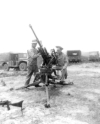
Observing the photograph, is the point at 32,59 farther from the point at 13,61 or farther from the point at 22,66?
the point at 13,61

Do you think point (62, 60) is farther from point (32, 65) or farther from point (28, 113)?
point (28, 113)

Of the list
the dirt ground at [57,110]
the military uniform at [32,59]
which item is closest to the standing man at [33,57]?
the military uniform at [32,59]

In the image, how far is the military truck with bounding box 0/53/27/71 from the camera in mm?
14435

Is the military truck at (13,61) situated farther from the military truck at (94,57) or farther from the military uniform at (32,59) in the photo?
the military truck at (94,57)

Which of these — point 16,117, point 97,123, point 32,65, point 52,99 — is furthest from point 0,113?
point 32,65

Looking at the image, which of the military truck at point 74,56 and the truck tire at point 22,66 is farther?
the military truck at point 74,56

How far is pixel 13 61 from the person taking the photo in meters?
14.7

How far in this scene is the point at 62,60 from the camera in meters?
6.49

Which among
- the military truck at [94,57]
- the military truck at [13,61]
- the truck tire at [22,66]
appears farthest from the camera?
the military truck at [94,57]

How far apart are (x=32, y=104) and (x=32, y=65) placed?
83.5 inches

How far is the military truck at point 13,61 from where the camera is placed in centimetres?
1444

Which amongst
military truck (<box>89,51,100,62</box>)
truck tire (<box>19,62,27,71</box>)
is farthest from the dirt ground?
military truck (<box>89,51,100,62</box>)

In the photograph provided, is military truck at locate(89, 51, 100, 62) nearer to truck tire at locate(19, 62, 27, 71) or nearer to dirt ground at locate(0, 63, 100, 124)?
truck tire at locate(19, 62, 27, 71)

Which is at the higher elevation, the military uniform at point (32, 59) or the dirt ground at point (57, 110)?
the military uniform at point (32, 59)
